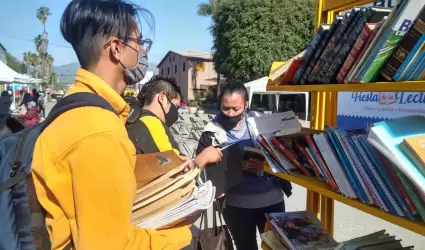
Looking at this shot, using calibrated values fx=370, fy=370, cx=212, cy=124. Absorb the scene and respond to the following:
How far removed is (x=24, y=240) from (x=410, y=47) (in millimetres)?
1381

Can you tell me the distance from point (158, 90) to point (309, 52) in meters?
1.40

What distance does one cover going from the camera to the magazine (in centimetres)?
194

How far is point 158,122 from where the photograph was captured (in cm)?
235

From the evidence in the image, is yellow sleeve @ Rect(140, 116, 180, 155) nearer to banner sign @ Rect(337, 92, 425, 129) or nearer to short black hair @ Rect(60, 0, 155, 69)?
short black hair @ Rect(60, 0, 155, 69)

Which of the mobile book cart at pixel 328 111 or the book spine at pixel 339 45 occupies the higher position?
the book spine at pixel 339 45

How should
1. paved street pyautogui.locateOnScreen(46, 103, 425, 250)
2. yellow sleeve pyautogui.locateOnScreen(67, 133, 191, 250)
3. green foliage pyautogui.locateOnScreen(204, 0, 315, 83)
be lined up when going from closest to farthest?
yellow sleeve pyautogui.locateOnScreen(67, 133, 191, 250) → paved street pyautogui.locateOnScreen(46, 103, 425, 250) → green foliage pyautogui.locateOnScreen(204, 0, 315, 83)

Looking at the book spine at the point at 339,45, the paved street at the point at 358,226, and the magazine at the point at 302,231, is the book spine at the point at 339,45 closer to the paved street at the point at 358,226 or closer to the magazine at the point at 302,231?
the magazine at the point at 302,231

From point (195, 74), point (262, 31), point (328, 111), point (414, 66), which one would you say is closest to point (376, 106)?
point (328, 111)

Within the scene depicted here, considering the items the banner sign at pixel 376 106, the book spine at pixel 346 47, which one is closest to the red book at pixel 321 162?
the book spine at pixel 346 47

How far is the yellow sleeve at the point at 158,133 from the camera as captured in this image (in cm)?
220

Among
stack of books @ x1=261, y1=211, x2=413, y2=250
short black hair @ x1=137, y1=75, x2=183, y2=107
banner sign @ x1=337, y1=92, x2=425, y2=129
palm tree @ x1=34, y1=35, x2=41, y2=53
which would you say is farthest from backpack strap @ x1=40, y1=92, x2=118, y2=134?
palm tree @ x1=34, y1=35, x2=41, y2=53

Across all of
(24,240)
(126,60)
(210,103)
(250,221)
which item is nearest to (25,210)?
(24,240)

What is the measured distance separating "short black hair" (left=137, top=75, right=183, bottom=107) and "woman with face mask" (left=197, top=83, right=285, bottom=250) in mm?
387

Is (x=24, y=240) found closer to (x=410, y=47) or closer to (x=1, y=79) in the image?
(x=410, y=47)
